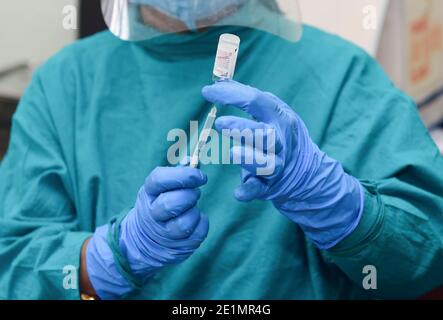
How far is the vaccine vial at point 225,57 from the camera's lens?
897 millimetres

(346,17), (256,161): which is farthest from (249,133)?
(346,17)

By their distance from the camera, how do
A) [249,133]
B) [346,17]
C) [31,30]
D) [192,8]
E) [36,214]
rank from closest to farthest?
[249,133] → [192,8] → [36,214] → [346,17] → [31,30]

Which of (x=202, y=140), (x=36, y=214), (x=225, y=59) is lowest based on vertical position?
(x=36, y=214)

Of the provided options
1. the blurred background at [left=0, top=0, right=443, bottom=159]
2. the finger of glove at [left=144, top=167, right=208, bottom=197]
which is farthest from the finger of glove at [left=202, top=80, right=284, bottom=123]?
the blurred background at [left=0, top=0, right=443, bottom=159]

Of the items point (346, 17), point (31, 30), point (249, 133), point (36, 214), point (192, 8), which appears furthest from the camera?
point (31, 30)

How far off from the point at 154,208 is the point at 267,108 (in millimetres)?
216

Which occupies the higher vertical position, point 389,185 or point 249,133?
point 249,133

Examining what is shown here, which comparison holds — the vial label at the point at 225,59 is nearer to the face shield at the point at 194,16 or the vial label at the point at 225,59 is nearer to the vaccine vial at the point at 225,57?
the vaccine vial at the point at 225,57

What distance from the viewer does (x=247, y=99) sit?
87cm

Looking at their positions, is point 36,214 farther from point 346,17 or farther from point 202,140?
point 346,17

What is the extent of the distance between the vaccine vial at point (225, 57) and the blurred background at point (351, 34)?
0.59m

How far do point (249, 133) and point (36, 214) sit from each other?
0.47 meters

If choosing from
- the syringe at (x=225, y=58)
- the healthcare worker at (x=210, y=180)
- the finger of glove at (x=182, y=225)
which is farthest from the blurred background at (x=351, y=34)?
the finger of glove at (x=182, y=225)

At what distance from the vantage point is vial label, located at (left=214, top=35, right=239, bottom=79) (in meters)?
0.90
